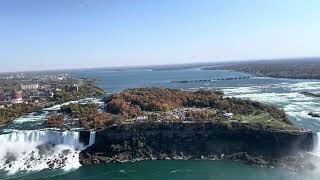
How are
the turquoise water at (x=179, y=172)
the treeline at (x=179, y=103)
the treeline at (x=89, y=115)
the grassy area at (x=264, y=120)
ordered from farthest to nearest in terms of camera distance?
the treeline at (x=179, y=103) → the treeline at (x=89, y=115) → the grassy area at (x=264, y=120) → the turquoise water at (x=179, y=172)

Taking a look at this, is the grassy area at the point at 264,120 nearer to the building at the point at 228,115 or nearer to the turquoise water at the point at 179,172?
the building at the point at 228,115

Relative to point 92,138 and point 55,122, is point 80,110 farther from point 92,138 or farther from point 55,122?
point 92,138

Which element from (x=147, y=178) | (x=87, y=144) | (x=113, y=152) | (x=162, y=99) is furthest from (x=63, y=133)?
(x=162, y=99)

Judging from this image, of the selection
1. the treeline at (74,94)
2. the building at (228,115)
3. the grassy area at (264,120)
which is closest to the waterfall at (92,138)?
the building at (228,115)

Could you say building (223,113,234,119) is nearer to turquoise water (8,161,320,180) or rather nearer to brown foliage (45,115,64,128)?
turquoise water (8,161,320,180)

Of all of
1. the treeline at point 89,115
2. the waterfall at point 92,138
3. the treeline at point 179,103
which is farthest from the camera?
the treeline at point 179,103

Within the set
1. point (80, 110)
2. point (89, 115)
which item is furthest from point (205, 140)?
Answer: point (80, 110)
